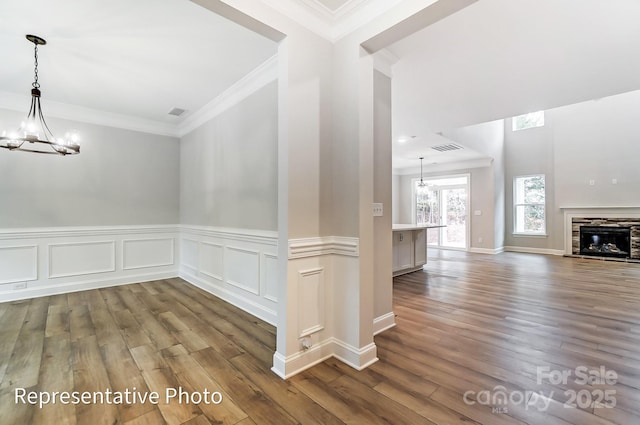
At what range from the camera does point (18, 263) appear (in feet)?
12.7

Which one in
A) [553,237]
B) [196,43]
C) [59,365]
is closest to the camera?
[59,365]

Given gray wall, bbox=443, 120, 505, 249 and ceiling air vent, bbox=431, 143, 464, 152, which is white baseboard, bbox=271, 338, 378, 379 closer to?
ceiling air vent, bbox=431, 143, 464, 152

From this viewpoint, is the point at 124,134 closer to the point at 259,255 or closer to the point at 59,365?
the point at 259,255

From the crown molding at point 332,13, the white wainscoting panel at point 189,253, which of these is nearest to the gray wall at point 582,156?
the crown molding at point 332,13

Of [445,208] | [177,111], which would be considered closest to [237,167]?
[177,111]

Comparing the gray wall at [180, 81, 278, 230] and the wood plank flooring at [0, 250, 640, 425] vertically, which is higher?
→ the gray wall at [180, 81, 278, 230]

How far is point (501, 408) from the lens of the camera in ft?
5.49

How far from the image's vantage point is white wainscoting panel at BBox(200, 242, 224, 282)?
394 cm

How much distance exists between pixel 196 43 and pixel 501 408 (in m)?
3.74

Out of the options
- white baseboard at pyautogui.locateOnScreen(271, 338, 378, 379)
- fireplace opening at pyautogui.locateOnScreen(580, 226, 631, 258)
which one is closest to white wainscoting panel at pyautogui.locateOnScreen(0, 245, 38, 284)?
white baseboard at pyautogui.locateOnScreen(271, 338, 378, 379)

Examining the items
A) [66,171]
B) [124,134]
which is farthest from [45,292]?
[124,134]

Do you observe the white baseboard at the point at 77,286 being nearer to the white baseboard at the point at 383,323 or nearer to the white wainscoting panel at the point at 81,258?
the white wainscoting panel at the point at 81,258

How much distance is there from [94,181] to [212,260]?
232 centimetres

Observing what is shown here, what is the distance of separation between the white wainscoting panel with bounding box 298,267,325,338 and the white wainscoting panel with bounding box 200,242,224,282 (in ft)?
6.87
